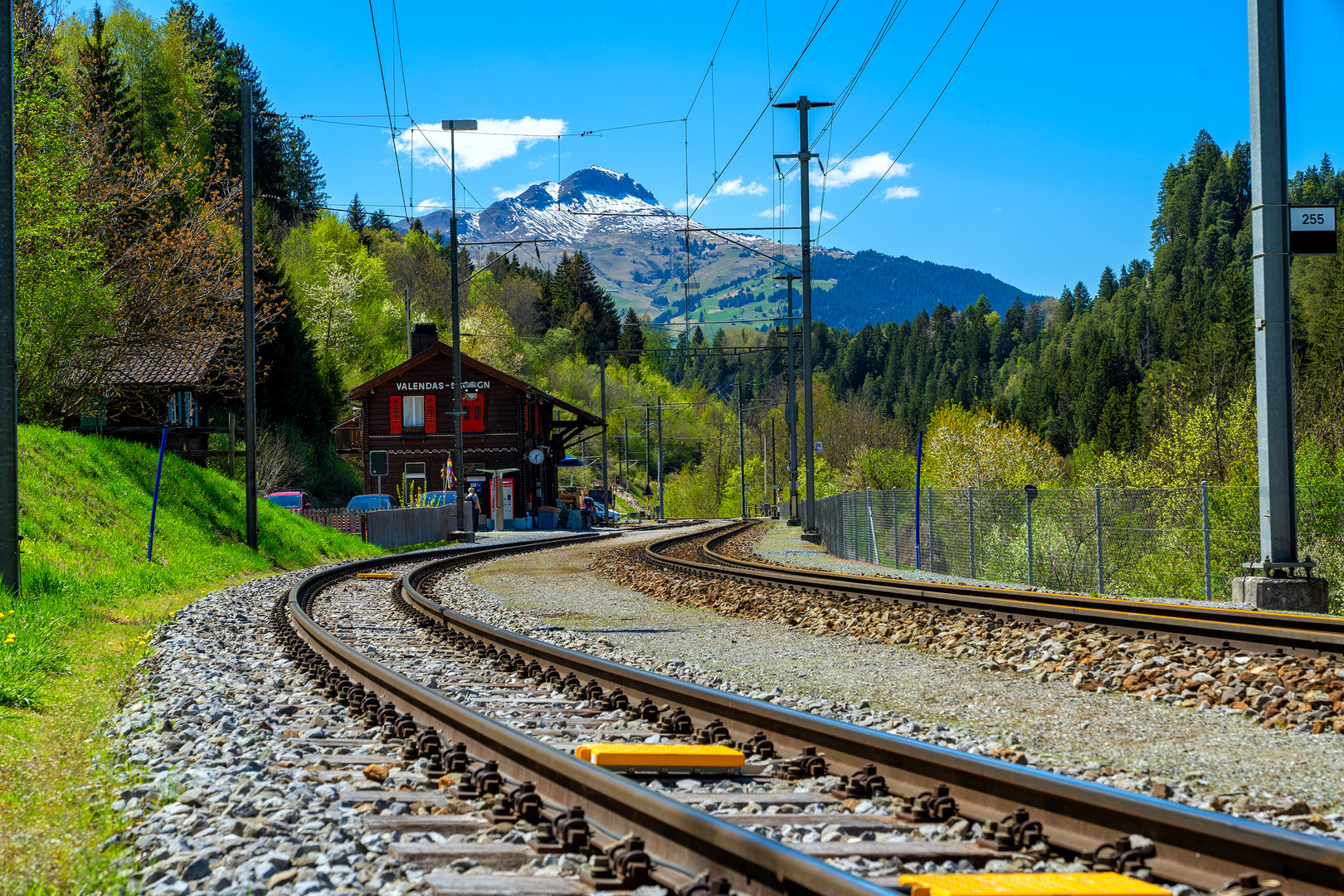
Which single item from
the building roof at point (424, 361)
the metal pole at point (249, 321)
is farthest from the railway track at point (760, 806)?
the building roof at point (424, 361)

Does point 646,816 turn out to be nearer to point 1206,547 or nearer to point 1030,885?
point 1030,885

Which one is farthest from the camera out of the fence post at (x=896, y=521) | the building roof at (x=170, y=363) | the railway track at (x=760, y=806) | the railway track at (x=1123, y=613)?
the building roof at (x=170, y=363)

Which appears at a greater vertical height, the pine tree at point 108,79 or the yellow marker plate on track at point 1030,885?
→ the pine tree at point 108,79

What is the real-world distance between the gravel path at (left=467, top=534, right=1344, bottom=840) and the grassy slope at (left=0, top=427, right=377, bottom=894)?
429 centimetres

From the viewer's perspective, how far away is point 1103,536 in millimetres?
17984

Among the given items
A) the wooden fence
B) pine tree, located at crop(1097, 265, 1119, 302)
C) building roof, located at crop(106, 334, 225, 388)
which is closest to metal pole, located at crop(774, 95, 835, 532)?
the wooden fence

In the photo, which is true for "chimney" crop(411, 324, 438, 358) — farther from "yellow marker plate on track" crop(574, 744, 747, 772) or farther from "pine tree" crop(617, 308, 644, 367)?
"pine tree" crop(617, 308, 644, 367)

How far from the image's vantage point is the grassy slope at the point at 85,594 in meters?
4.55

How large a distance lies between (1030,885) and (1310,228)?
11.4 meters

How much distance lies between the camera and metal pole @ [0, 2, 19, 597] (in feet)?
36.9

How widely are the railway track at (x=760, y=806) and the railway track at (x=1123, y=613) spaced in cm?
476

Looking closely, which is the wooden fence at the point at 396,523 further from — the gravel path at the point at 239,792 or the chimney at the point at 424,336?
the gravel path at the point at 239,792

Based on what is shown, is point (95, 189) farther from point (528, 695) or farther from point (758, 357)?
point (758, 357)

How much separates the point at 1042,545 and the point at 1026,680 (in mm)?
15575
